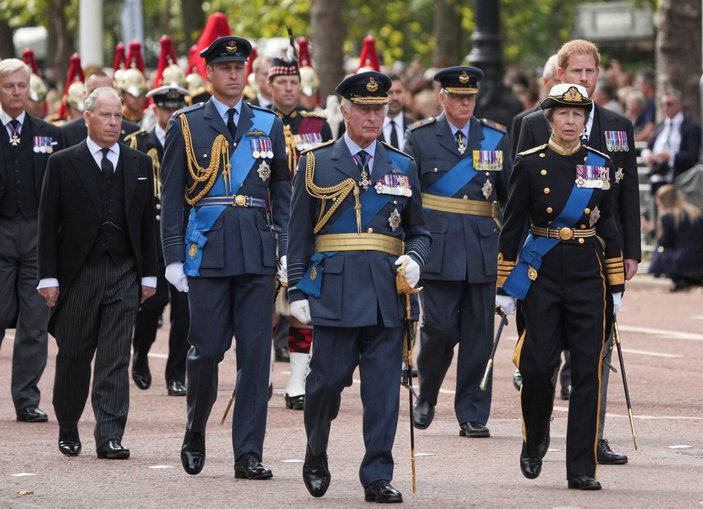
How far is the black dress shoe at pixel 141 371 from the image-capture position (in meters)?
13.1

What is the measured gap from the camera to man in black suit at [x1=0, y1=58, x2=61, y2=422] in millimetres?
11695

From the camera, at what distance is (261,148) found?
9.47 meters

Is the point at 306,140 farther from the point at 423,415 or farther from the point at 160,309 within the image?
the point at 423,415

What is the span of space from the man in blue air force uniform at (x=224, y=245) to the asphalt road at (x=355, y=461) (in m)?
0.35

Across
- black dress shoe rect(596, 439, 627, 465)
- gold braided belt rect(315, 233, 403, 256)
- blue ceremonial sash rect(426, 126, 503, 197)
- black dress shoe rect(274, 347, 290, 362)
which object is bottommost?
black dress shoe rect(274, 347, 290, 362)

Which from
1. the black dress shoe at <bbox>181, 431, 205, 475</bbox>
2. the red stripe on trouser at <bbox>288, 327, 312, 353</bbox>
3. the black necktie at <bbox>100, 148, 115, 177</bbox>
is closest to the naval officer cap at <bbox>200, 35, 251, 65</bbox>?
the black necktie at <bbox>100, 148, 115, 177</bbox>

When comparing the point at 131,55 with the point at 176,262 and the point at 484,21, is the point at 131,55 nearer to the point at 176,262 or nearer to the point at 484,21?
the point at 484,21

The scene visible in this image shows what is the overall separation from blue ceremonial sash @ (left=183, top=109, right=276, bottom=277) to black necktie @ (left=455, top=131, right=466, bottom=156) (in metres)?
1.98

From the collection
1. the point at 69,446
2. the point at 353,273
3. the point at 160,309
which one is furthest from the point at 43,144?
the point at 353,273

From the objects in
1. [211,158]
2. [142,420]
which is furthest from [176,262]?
[142,420]

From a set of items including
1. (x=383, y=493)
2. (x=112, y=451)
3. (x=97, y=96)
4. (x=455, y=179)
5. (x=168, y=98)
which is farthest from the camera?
(x=168, y=98)

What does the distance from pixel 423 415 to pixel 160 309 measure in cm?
301

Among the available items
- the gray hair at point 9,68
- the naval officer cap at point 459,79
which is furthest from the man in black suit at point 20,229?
the naval officer cap at point 459,79

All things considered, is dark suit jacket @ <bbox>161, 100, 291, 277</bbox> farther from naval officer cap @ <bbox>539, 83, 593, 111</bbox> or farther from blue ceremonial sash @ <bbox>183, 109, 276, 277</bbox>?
naval officer cap @ <bbox>539, 83, 593, 111</bbox>
